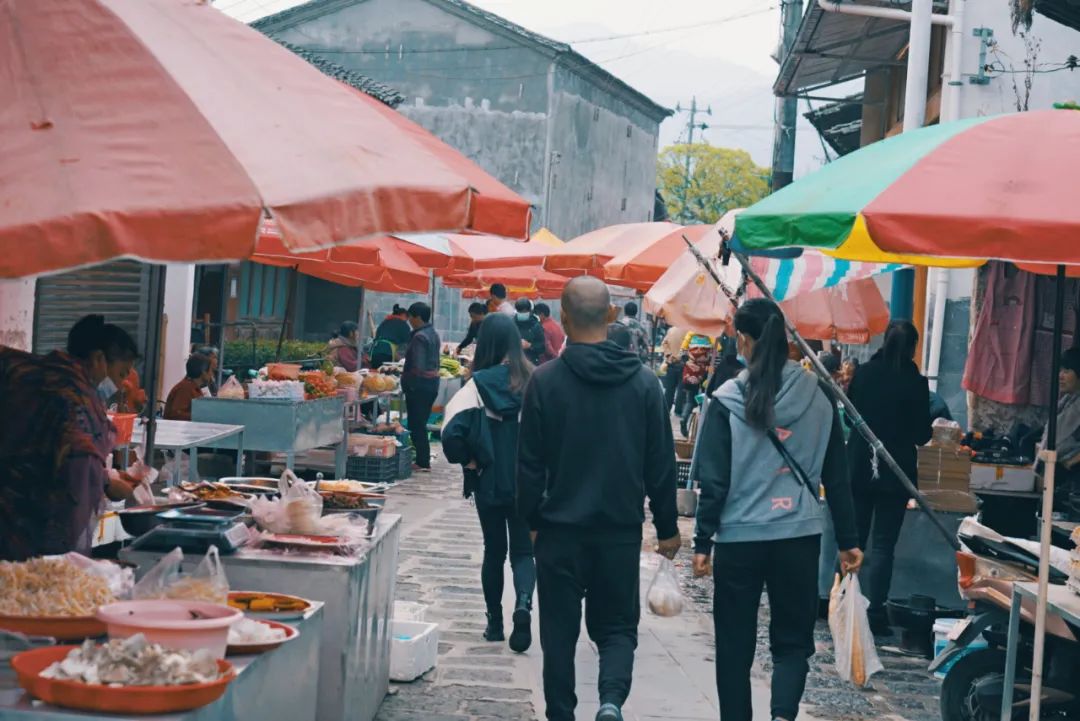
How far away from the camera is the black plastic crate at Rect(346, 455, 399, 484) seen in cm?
1582

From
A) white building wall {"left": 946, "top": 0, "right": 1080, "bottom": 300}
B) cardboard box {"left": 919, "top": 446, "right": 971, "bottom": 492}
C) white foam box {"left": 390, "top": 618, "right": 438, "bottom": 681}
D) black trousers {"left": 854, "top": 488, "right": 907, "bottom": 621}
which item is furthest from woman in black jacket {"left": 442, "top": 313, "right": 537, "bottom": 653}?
white building wall {"left": 946, "top": 0, "right": 1080, "bottom": 300}

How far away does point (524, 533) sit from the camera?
334 inches

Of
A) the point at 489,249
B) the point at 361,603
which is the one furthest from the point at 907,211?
the point at 489,249

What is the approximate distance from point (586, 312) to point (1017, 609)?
7.60ft

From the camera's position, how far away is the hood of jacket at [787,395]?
6176 millimetres

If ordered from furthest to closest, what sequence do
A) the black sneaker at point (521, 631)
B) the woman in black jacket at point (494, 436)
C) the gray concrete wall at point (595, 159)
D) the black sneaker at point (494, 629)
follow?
the gray concrete wall at point (595, 159) < the black sneaker at point (494, 629) < the black sneaker at point (521, 631) < the woman in black jacket at point (494, 436)

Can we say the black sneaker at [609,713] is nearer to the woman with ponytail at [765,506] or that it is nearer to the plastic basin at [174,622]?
the woman with ponytail at [765,506]

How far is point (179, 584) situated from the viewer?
4.61 meters

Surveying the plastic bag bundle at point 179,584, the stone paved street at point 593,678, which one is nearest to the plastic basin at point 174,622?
the plastic bag bundle at point 179,584

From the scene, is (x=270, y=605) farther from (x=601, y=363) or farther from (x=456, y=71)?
(x=456, y=71)

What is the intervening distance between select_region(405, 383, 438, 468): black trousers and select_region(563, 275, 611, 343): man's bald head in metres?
11.5

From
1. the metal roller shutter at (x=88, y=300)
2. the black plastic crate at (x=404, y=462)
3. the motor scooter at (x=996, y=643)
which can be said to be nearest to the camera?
the motor scooter at (x=996, y=643)

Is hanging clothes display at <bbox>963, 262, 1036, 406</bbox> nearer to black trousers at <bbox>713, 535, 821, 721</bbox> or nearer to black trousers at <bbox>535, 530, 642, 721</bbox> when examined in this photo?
black trousers at <bbox>713, 535, 821, 721</bbox>

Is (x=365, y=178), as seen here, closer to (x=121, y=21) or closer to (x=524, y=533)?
(x=121, y=21)
